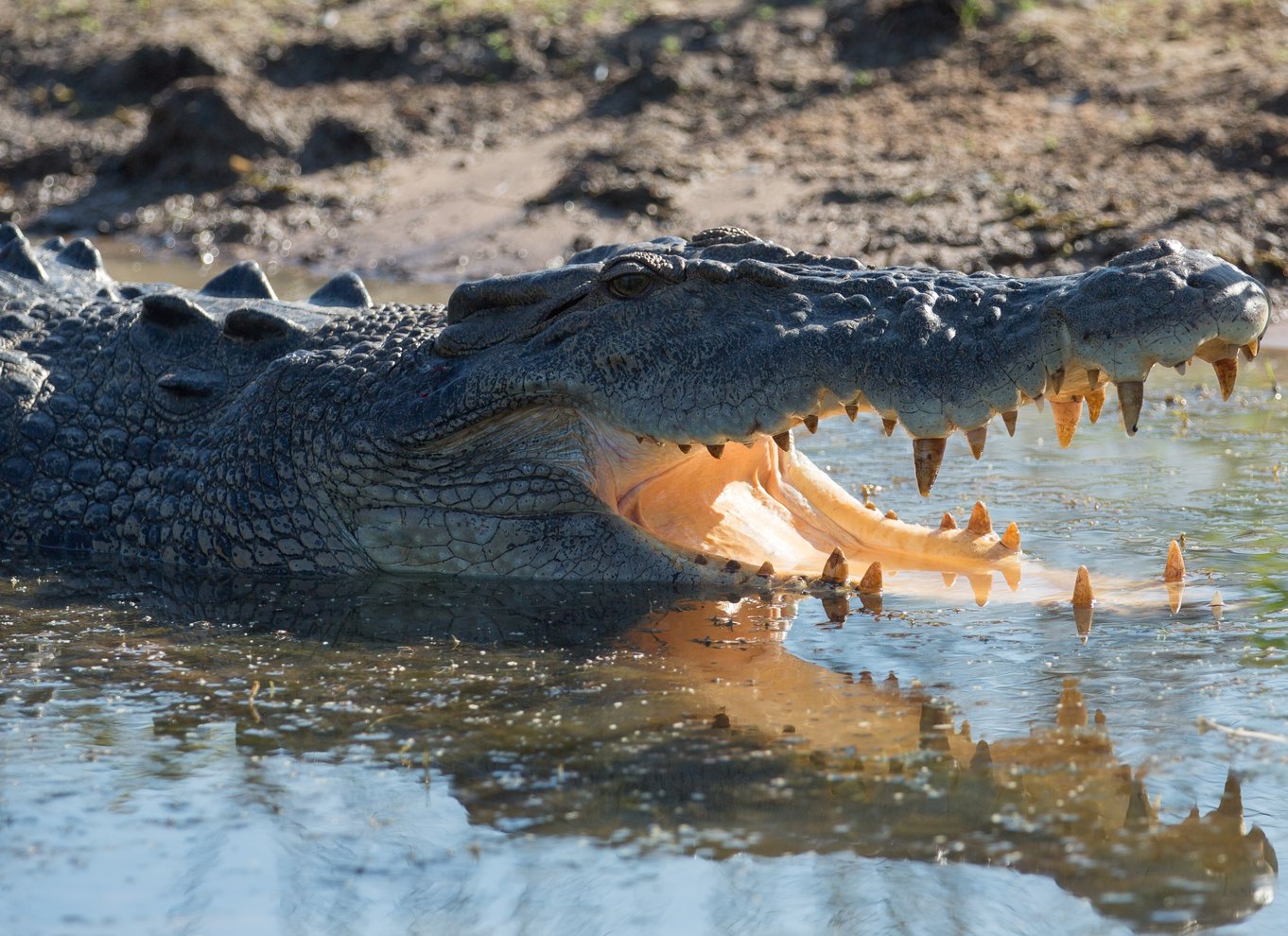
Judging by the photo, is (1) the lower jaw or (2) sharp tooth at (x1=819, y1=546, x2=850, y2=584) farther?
(1) the lower jaw

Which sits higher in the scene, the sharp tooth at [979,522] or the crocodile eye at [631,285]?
the crocodile eye at [631,285]

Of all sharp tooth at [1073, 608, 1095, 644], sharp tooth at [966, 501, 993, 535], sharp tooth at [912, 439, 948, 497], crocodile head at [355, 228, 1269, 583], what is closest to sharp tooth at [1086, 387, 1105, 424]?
crocodile head at [355, 228, 1269, 583]

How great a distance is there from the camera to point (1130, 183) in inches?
392

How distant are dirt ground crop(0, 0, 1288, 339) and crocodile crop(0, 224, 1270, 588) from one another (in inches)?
189

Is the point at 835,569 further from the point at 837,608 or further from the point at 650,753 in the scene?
the point at 650,753

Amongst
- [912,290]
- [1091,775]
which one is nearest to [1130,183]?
[912,290]

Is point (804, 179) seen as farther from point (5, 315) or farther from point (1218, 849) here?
point (1218, 849)

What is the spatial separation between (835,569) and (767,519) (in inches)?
13.3

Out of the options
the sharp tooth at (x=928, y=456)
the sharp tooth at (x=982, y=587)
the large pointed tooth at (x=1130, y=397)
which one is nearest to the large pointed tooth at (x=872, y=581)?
the sharp tooth at (x=982, y=587)

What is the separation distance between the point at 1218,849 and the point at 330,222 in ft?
31.6

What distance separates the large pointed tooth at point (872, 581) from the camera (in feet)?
14.9

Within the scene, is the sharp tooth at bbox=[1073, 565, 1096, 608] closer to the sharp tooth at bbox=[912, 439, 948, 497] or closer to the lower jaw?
the lower jaw

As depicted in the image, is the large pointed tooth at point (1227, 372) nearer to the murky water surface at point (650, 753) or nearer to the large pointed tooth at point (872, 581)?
the murky water surface at point (650, 753)

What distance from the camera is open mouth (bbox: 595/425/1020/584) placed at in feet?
15.4
